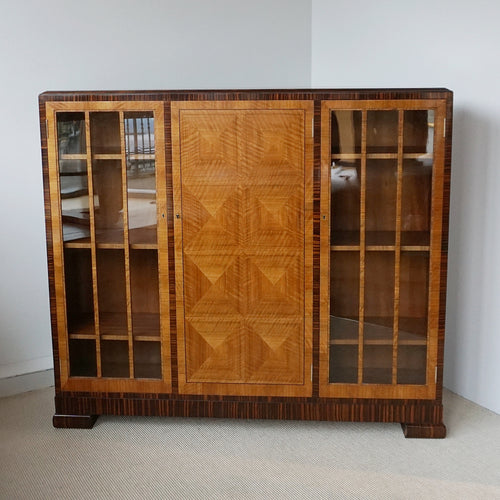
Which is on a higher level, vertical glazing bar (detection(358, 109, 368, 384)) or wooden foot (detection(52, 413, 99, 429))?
vertical glazing bar (detection(358, 109, 368, 384))

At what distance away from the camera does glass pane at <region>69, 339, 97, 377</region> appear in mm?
2230

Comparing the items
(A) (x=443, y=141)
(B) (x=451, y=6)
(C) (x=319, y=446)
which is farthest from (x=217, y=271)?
(B) (x=451, y=6)

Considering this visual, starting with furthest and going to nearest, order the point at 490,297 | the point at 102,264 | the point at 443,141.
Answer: the point at 490,297
the point at 102,264
the point at 443,141

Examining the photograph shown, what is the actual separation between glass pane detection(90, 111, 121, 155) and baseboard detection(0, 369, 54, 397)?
1.00 m

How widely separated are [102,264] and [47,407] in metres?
0.63

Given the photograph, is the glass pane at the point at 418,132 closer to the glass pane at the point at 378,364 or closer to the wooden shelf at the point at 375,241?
the wooden shelf at the point at 375,241

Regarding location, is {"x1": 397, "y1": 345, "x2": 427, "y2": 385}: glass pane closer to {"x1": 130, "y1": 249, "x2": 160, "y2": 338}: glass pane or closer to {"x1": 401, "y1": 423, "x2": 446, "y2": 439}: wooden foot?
{"x1": 401, "y1": 423, "x2": 446, "y2": 439}: wooden foot

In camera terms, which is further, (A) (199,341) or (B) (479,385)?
(B) (479,385)

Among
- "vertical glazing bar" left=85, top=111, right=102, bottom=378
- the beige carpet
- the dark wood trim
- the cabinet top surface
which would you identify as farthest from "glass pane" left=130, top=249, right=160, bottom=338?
the cabinet top surface

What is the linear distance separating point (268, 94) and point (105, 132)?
0.54m

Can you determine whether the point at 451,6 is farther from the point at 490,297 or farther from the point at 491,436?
the point at 491,436

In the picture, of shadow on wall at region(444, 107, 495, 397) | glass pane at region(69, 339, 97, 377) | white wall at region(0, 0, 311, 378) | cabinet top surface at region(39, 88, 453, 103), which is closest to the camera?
cabinet top surface at region(39, 88, 453, 103)

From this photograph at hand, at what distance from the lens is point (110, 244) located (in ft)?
7.17

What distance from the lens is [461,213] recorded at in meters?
2.44
